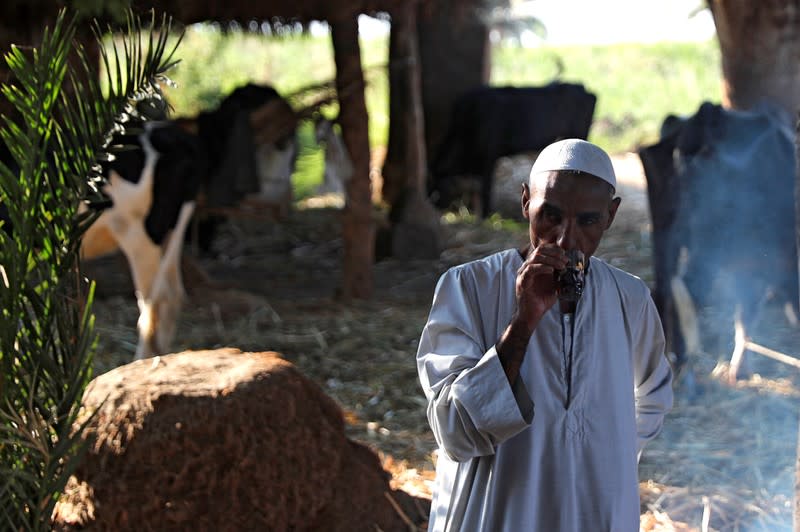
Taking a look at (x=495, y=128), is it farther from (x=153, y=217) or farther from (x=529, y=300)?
(x=529, y=300)

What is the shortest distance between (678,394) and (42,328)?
4463 millimetres

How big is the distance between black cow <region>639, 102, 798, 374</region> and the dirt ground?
1.53ft

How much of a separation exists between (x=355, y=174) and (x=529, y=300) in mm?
6822

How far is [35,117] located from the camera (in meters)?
2.91

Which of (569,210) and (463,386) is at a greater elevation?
(569,210)

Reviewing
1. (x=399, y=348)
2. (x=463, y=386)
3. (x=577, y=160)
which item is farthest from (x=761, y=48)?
(x=463, y=386)

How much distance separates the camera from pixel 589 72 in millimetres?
29688

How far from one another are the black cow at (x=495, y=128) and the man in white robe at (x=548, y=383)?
37.6ft

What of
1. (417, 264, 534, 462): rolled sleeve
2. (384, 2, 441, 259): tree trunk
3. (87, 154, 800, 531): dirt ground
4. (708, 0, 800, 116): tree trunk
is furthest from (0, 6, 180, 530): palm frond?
(384, 2, 441, 259): tree trunk

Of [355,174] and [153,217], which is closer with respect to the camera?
[153,217]

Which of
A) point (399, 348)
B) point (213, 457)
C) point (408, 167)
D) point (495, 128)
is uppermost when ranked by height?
point (213, 457)

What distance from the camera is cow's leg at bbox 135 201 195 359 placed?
24.0ft

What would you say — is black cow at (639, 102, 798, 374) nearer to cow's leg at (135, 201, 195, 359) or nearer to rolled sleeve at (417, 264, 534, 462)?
cow's leg at (135, 201, 195, 359)

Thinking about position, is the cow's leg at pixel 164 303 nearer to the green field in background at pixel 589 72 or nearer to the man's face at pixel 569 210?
the man's face at pixel 569 210
